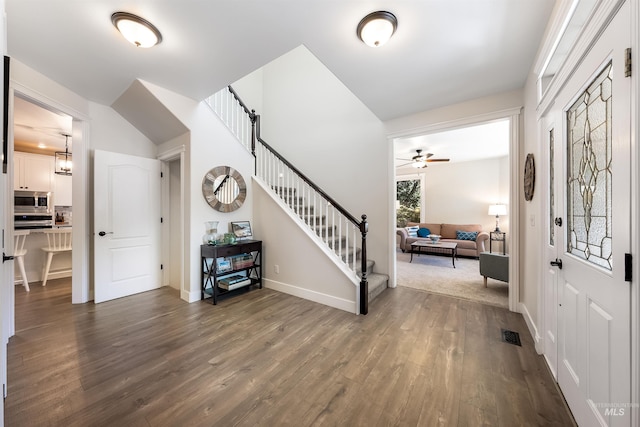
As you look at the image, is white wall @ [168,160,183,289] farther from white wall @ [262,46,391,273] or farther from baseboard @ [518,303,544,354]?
baseboard @ [518,303,544,354]

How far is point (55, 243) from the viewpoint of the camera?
13.3ft

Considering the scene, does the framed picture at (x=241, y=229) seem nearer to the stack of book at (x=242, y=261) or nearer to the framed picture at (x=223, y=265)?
the stack of book at (x=242, y=261)

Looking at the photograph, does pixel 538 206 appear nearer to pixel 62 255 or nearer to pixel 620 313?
pixel 620 313

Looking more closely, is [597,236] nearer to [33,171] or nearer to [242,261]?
[242,261]

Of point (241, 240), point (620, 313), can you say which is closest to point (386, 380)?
point (620, 313)

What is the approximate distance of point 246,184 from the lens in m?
4.09

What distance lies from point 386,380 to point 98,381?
2.13m

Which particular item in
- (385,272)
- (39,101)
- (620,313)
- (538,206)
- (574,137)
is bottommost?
(385,272)

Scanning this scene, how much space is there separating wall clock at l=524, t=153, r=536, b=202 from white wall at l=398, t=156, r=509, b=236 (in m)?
4.72

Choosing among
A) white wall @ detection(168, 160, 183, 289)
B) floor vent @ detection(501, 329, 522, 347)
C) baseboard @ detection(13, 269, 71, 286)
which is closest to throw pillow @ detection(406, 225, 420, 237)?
floor vent @ detection(501, 329, 522, 347)

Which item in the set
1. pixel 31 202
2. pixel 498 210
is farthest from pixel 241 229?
pixel 498 210

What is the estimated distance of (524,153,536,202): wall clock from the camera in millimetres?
2396

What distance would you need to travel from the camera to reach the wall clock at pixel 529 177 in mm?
2396

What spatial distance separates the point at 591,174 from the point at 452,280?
132 inches
